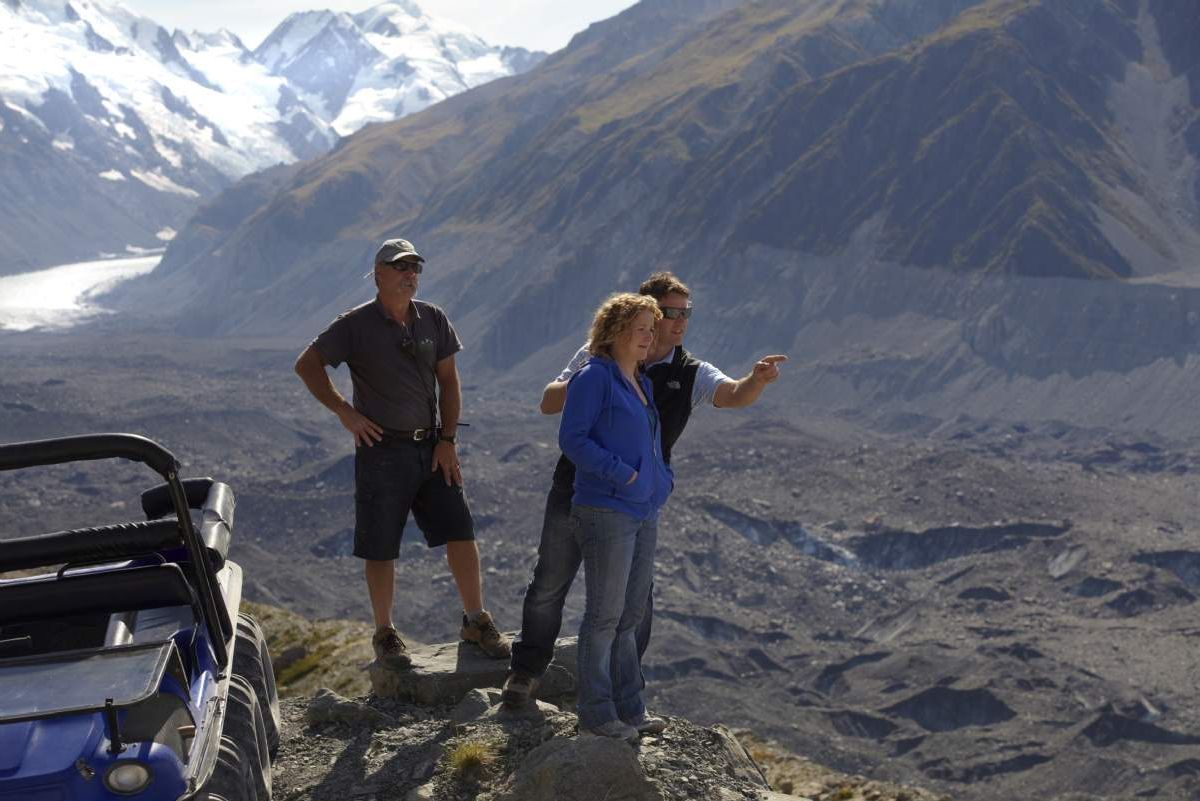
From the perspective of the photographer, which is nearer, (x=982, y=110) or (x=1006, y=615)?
(x=1006, y=615)

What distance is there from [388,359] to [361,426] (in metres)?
0.42

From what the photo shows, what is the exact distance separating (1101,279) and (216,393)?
3562 inches

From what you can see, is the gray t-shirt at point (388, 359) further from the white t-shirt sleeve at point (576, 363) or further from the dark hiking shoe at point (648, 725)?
the dark hiking shoe at point (648, 725)

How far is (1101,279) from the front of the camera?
13550cm

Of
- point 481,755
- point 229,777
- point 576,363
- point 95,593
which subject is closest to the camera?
point 229,777

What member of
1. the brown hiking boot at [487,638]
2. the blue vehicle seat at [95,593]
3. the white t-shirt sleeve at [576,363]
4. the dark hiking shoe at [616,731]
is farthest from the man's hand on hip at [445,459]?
the blue vehicle seat at [95,593]

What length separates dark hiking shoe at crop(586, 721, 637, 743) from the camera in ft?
23.6

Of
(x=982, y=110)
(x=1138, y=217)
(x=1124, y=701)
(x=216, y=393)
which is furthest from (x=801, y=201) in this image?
(x=1124, y=701)

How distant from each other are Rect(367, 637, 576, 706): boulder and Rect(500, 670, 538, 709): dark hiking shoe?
3.66 ft

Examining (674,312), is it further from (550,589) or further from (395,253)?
(395,253)

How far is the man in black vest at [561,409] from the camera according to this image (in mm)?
7566

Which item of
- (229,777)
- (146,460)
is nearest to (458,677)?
(229,777)

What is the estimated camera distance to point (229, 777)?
233 inches

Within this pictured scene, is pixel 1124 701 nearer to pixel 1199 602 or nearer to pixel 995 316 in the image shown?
pixel 1199 602
